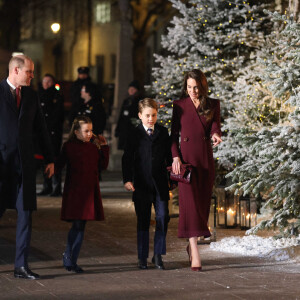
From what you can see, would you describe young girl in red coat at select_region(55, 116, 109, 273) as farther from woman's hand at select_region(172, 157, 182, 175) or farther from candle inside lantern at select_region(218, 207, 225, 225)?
candle inside lantern at select_region(218, 207, 225, 225)

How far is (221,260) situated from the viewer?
1048 cm

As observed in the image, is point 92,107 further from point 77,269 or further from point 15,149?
point 15,149

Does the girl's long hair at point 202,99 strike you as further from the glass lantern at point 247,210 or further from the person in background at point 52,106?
the person in background at point 52,106

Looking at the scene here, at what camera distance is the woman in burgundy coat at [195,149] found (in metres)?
10.0

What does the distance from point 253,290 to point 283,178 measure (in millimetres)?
2850

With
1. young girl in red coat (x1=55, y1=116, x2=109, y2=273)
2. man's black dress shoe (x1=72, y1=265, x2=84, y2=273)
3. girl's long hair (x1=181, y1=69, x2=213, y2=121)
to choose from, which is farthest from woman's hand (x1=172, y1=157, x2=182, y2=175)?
man's black dress shoe (x1=72, y1=265, x2=84, y2=273)

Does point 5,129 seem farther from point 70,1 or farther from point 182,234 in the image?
point 70,1

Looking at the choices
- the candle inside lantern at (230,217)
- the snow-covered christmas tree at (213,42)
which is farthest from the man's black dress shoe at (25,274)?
the snow-covered christmas tree at (213,42)

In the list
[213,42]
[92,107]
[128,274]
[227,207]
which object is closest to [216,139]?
[128,274]

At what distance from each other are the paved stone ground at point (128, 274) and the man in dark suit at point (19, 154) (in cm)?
39

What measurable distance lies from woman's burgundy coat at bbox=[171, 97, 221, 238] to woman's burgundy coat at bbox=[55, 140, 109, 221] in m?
0.83

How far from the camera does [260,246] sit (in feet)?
36.6

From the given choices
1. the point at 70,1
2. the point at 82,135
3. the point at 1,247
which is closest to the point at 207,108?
the point at 82,135

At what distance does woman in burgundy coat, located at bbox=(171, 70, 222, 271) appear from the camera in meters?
10.0
